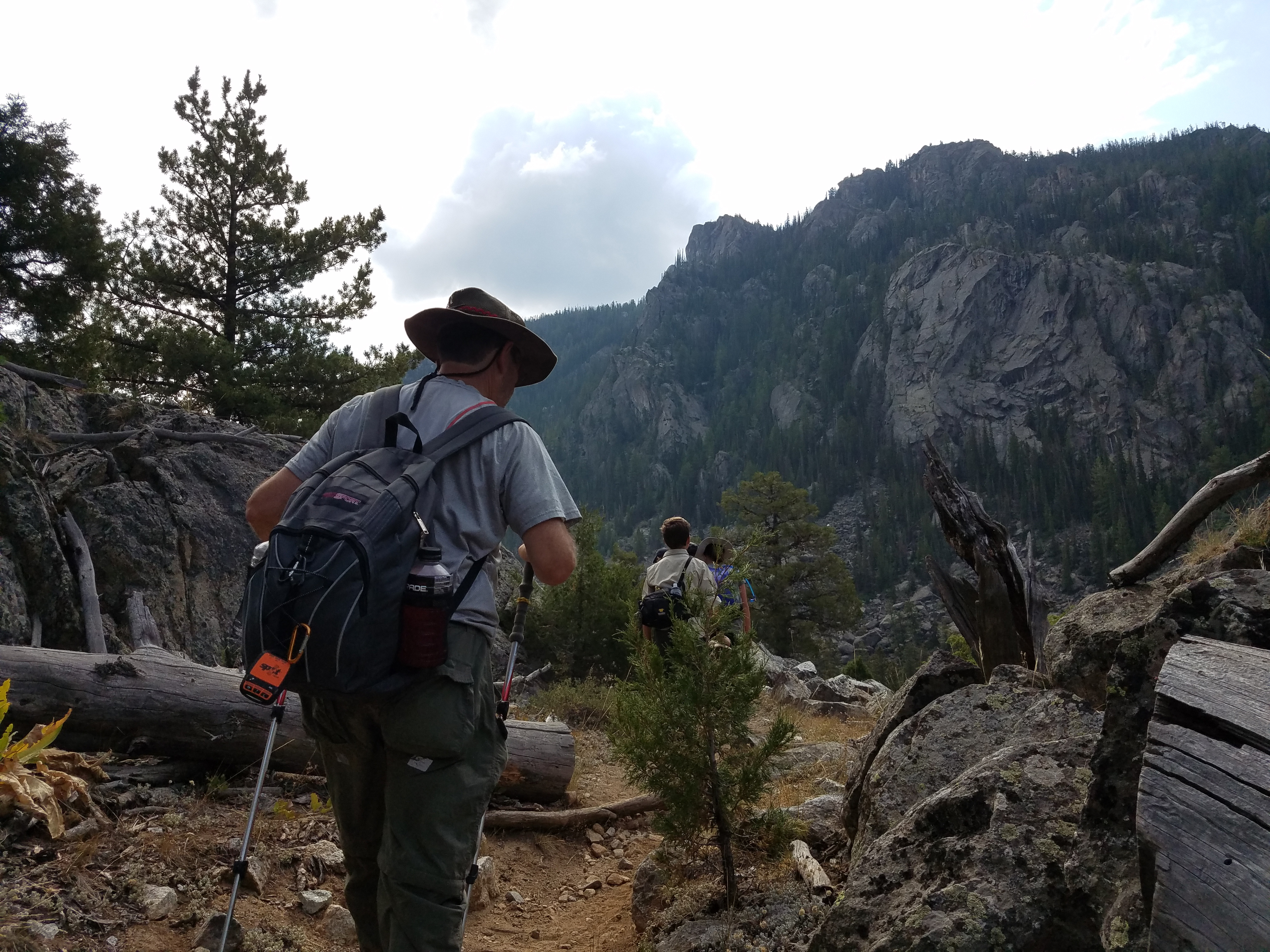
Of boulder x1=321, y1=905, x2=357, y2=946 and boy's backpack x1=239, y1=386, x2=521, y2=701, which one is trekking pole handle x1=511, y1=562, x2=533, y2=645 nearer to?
boy's backpack x1=239, y1=386, x2=521, y2=701

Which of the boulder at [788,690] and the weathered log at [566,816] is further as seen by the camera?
the boulder at [788,690]

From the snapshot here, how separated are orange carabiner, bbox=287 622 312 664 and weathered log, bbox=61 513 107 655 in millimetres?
5631

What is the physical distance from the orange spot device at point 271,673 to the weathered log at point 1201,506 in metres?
3.57

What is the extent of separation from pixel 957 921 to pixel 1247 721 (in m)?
0.86

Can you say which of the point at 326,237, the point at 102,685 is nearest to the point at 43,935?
the point at 102,685

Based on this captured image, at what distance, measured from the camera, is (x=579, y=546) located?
1552 centimetres

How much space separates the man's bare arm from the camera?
248 centimetres

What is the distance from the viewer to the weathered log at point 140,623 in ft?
22.6

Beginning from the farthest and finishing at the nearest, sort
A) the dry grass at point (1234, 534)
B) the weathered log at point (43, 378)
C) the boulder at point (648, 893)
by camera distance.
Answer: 1. the weathered log at point (43, 378)
2. the dry grass at point (1234, 534)
3. the boulder at point (648, 893)

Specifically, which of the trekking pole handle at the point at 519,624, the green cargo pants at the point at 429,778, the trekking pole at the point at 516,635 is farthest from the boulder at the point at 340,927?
the green cargo pants at the point at 429,778

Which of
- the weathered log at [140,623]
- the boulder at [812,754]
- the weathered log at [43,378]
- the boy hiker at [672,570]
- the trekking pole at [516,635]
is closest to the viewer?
the trekking pole at [516,635]

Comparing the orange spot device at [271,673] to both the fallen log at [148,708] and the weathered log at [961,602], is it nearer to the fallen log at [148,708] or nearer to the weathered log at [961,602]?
the fallen log at [148,708]

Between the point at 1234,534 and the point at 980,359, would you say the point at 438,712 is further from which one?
the point at 980,359

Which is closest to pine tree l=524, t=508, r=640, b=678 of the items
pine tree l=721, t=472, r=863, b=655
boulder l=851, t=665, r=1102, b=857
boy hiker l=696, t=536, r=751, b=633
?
boy hiker l=696, t=536, r=751, b=633
